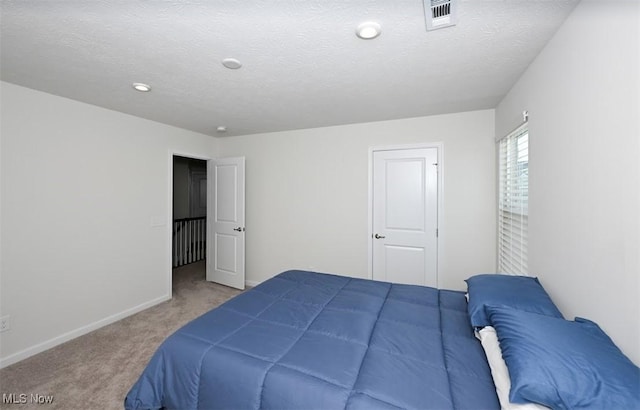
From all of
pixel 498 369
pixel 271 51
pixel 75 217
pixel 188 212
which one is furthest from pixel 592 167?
pixel 188 212

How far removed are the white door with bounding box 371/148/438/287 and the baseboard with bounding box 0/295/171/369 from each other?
3.06 metres

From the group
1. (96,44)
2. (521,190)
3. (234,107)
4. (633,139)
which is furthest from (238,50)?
(521,190)

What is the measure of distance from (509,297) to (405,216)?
190 centimetres

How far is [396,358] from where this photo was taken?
1.33 metres

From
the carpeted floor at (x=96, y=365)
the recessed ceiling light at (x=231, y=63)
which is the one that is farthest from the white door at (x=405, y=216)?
the carpeted floor at (x=96, y=365)

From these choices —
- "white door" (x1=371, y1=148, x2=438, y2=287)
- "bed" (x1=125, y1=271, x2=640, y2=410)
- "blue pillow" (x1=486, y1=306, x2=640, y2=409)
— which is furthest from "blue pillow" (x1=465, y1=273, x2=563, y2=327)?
"white door" (x1=371, y1=148, x2=438, y2=287)

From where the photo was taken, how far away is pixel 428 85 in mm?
2334

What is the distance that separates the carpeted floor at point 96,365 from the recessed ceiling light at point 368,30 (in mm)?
2937

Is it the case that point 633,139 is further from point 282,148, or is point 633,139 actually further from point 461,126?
point 282,148

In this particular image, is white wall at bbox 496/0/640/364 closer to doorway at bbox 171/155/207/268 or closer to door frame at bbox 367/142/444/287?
door frame at bbox 367/142/444/287

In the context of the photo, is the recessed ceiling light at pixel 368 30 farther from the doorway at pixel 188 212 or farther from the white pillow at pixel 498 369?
the doorway at pixel 188 212

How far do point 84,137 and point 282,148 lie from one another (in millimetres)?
2291

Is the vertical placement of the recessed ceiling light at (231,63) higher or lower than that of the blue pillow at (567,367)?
higher

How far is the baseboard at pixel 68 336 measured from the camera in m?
2.28
